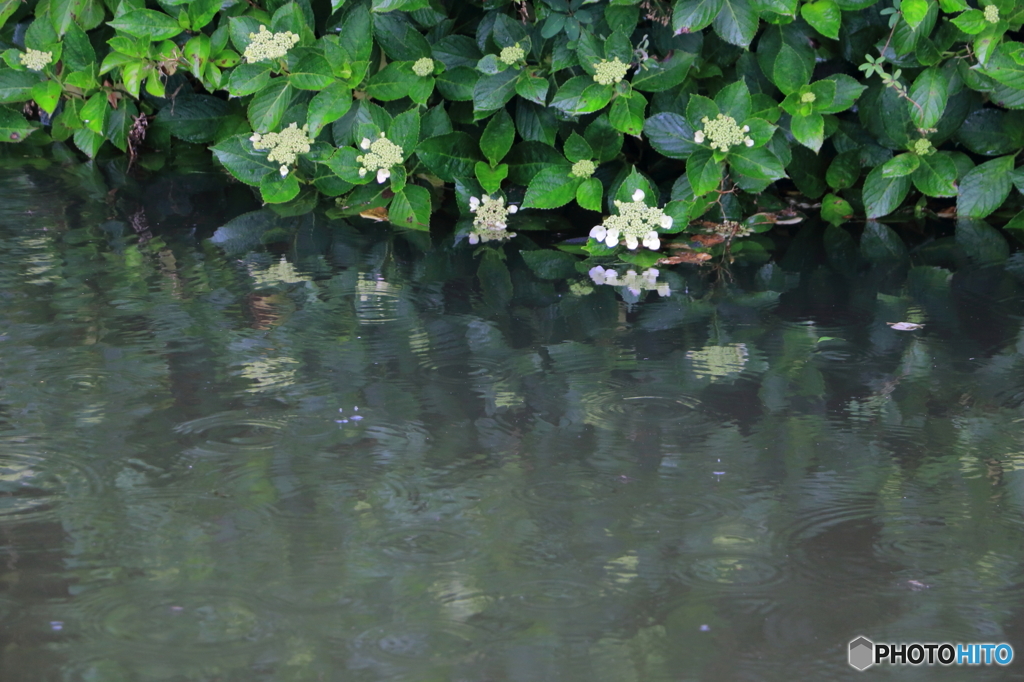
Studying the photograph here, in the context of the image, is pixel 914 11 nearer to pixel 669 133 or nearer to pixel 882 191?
pixel 882 191

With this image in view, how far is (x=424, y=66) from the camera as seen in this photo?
239cm

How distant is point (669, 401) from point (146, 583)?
32.9 inches

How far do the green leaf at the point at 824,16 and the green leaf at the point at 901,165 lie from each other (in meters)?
0.37

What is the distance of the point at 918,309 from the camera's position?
1.98 meters

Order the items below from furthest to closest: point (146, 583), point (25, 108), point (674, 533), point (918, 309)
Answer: point (25, 108), point (918, 309), point (674, 533), point (146, 583)

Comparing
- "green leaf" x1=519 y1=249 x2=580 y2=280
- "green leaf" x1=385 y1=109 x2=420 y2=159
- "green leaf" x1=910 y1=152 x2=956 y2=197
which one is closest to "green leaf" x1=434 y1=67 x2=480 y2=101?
"green leaf" x1=385 y1=109 x2=420 y2=159

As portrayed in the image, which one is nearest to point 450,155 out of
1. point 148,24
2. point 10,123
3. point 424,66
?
point 424,66

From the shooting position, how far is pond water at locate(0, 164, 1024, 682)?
1092 millimetres

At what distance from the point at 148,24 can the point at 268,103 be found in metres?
0.45

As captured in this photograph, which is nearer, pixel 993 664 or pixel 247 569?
pixel 993 664

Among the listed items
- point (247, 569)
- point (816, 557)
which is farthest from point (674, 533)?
point (247, 569)

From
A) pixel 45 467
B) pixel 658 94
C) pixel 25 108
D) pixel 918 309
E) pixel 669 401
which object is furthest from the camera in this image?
pixel 25 108

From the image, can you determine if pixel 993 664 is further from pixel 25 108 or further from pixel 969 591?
pixel 25 108

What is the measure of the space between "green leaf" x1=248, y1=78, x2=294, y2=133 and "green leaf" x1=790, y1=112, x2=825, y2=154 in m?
1.22
